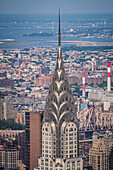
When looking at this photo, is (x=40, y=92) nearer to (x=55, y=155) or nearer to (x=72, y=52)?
(x=72, y=52)

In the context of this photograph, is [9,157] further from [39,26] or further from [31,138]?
[39,26]

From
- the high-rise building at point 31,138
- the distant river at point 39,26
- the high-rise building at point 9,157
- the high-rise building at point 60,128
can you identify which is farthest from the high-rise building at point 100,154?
the distant river at point 39,26

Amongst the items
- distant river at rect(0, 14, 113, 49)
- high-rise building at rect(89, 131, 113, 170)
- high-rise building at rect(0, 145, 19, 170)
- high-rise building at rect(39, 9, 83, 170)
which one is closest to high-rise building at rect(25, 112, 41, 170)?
high-rise building at rect(0, 145, 19, 170)

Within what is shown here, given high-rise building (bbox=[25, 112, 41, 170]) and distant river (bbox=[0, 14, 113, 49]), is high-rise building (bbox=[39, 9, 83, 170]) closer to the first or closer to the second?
high-rise building (bbox=[25, 112, 41, 170])

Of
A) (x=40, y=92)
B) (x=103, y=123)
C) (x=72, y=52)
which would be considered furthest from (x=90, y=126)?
(x=72, y=52)

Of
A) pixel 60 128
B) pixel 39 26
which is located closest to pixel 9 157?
pixel 60 128
